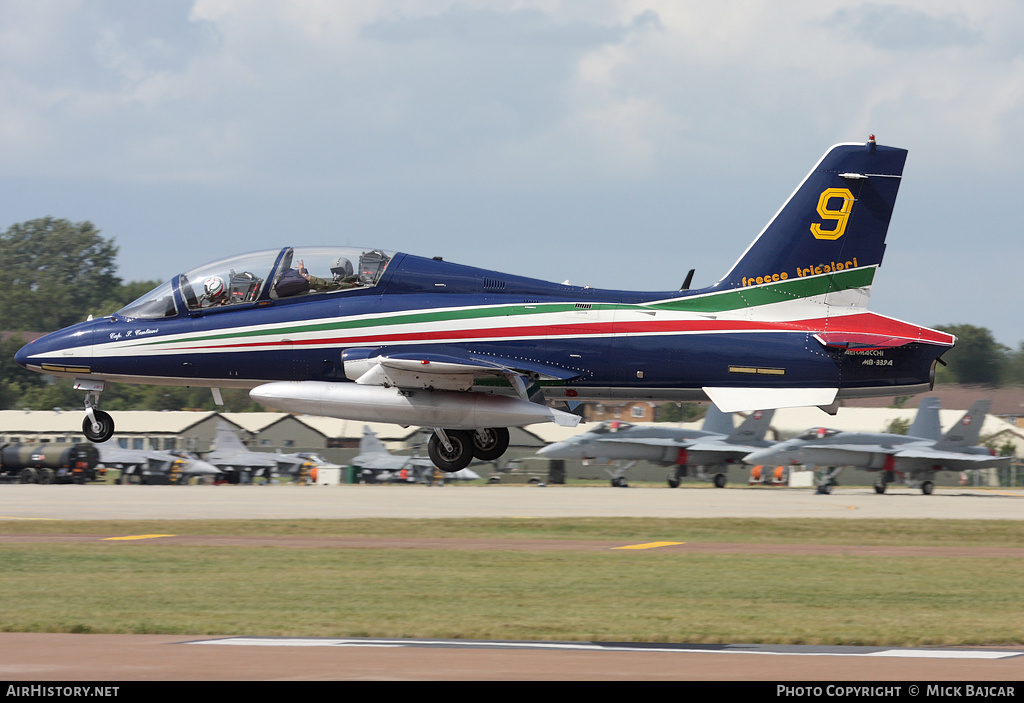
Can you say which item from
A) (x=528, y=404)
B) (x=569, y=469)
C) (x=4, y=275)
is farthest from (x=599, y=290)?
(x=4, y=275)

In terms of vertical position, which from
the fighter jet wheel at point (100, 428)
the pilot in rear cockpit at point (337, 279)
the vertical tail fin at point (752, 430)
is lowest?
the fighter jet wheel at point (100, 428)

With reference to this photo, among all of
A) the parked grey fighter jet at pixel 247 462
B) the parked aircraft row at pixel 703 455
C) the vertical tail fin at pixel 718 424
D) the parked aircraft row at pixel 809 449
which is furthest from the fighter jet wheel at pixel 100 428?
the vertical tail fin at pixel 718 424

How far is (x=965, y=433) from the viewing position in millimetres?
79062

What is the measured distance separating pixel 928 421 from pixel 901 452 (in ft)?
13.9

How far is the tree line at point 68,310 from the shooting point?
6525 centimetres

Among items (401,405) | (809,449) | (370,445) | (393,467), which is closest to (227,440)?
(370,445)

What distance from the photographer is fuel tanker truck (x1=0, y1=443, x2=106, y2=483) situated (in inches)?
3083

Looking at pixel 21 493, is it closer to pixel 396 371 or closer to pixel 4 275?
pixel 396 371

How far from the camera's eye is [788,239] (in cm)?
2238

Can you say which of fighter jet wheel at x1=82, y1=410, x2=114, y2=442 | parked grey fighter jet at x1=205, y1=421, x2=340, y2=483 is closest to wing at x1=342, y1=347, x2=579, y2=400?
fighter jet wheel at x1=82, y1=410, x2=114, y2=442

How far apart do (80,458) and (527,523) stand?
40.0 meters

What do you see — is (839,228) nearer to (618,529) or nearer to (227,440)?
(618,529)

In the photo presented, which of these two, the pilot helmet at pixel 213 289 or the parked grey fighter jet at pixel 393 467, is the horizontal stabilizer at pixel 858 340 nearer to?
the pilot helmet at pixel 213 289

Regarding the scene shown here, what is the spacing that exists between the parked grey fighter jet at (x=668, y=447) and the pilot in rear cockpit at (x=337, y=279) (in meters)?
62.1
